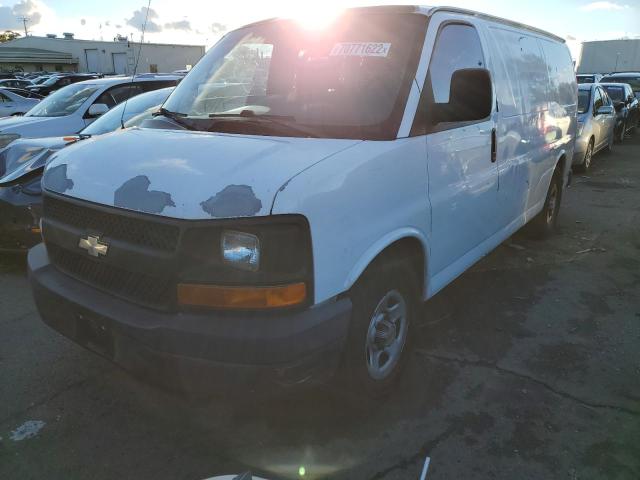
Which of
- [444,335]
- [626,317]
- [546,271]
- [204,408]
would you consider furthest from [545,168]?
[204,408]

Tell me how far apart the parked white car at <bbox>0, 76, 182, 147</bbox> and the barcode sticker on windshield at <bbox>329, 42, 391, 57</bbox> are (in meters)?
5.28

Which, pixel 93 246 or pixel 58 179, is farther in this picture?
pixel 58 179

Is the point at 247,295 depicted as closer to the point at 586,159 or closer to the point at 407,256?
the point at 407,256

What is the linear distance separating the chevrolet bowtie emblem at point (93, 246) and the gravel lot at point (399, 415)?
970 millimetres

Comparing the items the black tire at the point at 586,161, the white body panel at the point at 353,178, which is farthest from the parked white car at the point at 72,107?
the black tire at the point at 586,161

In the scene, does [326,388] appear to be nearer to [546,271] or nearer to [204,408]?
[204,408]

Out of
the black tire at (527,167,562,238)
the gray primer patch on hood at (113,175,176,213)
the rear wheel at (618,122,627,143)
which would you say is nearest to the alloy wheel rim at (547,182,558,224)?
the black tire at (527,167,562,238)

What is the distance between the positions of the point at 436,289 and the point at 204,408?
1.57m

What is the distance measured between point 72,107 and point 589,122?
9.34 metres

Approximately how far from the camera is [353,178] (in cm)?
236

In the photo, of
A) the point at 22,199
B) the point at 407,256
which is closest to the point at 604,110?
the point at 407,256

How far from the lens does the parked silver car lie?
998 cm

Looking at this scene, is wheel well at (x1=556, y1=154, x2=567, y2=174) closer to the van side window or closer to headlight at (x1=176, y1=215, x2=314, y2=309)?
the van side window

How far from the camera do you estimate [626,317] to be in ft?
13.3
